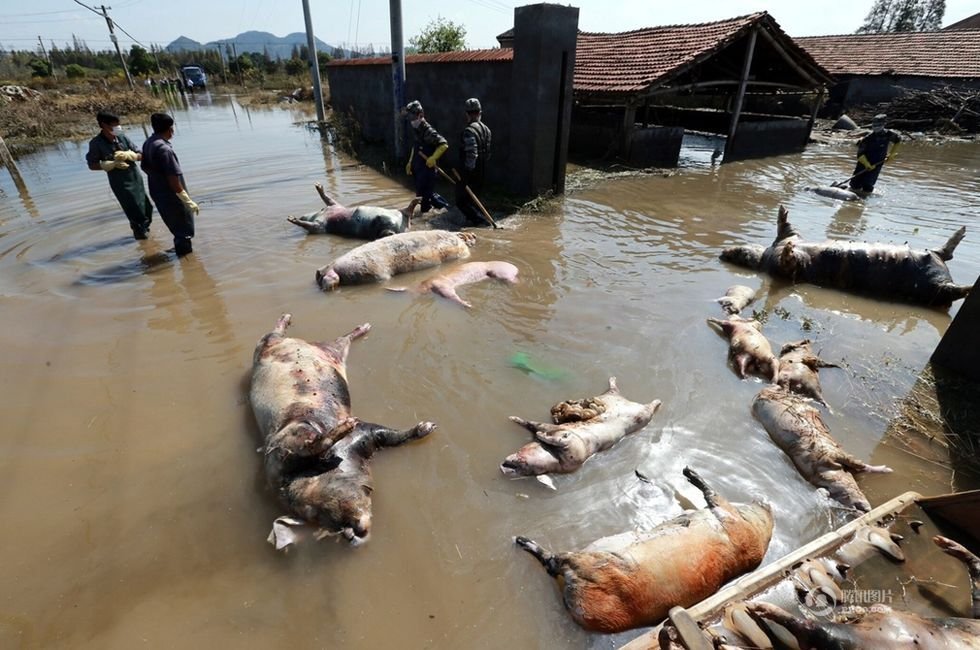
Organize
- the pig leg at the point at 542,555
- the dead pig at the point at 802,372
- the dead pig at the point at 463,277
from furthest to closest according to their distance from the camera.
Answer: the dead pig at the point at 463,277 → the dead pig at the point at 802,372 → the pig leg at the point at 542,555

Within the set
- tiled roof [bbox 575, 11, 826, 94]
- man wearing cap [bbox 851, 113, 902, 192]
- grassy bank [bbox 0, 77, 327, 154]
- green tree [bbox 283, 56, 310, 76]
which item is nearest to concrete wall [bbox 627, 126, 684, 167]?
tiled roof [bbox 575, 11, 826, 94]

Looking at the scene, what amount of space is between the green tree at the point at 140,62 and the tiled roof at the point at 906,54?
48825mm

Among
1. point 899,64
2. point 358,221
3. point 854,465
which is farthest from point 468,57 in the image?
point 899,64

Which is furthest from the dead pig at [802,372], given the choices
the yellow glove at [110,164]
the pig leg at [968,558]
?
the yellow glove at [110,164]

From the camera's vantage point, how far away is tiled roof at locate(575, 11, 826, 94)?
488 inches

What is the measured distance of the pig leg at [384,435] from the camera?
11.7ft

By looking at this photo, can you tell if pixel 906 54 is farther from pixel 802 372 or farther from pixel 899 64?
pixel 802 372

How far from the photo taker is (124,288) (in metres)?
6.25

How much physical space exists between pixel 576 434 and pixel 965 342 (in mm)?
4008

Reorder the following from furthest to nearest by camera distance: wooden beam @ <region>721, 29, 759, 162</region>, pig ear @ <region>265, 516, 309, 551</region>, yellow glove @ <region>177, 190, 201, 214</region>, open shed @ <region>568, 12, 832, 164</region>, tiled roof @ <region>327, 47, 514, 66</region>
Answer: wooden beam @ <region>721, 29, 759, 162</region> → open shed @ <region>568, 12, 832, 164</region> → tiled roof @ <region>327, 47, 514, 66</region> → yellow glove @ <region>177, 190, 201, 214</region> → pig ear @ <region>265, 516, 309, 551</region>

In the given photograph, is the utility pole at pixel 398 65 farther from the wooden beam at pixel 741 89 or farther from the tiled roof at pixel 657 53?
the wooden beam at pixel 741 89

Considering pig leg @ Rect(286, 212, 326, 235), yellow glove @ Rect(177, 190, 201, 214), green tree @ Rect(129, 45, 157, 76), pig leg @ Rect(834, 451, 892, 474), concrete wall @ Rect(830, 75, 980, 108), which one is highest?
Result: green tree @ Rect(129, 45, 157, 76)

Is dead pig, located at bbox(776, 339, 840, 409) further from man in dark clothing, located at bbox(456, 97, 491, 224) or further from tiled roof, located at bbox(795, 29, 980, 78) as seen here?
tiled roof, located at bbox(795, 29, 980, 78)

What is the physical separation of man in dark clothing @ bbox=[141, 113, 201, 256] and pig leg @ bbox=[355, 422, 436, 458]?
4.90 m
